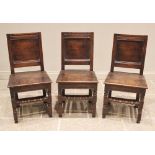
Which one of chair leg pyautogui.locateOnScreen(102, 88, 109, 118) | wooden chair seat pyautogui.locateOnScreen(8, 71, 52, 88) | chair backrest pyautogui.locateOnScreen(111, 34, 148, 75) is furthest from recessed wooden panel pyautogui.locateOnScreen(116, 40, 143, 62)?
wooden chair seat pyautogui.locateOnScreen(8, 71, 52, 88)

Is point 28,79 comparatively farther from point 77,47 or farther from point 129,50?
point 129,50

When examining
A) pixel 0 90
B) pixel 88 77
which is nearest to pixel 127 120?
pixel 88 77

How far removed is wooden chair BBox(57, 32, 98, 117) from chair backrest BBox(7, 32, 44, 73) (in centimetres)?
29

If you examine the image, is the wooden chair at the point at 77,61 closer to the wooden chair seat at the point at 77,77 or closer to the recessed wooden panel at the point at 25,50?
the wooden chair seat at the point at 77,77

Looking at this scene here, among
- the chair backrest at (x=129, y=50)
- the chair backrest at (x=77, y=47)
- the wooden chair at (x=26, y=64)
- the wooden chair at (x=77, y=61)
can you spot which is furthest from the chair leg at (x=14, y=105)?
the chair backrest at (x=129, y=50)

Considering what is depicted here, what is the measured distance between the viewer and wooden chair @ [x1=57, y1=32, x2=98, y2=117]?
2.52 meters

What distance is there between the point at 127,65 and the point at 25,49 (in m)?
1.19

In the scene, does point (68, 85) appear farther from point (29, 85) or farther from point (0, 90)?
point (0, 90)

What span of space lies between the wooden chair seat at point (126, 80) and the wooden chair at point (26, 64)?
68cm

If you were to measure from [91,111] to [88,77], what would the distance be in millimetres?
477

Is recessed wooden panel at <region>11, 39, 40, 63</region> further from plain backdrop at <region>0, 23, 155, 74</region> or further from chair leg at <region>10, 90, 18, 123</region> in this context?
plain backdrop at <region>0, 23, 155, 74</region>

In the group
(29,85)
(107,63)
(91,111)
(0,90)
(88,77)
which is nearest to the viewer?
(29,85)

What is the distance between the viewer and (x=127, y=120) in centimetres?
271
